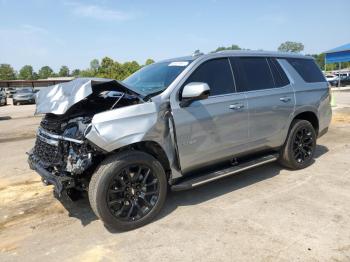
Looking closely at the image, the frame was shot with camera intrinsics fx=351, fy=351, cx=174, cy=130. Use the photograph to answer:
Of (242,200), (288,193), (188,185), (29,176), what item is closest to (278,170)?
(288,193)

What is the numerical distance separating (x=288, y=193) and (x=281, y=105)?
1.38 meters

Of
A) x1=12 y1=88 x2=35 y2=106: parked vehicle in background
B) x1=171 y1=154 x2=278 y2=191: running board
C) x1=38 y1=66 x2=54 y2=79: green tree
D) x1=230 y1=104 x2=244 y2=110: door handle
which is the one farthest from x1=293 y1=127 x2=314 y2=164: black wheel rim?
x1=38 y1=66 x2=54 y2=79: green tree

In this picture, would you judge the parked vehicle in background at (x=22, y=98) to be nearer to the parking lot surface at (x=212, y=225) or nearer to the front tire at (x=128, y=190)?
the parking lot surface at (x=212, y=225)

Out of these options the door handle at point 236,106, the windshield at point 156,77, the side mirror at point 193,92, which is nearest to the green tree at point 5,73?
the windshield at point 156,77

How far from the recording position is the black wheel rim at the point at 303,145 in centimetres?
595

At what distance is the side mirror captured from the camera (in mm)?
4121

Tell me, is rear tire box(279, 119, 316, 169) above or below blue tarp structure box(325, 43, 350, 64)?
below

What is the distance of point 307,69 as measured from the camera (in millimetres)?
6238

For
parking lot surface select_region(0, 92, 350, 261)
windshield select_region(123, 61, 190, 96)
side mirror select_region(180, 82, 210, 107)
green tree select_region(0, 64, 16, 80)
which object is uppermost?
green tree select_region(0, 64, 16, 80)

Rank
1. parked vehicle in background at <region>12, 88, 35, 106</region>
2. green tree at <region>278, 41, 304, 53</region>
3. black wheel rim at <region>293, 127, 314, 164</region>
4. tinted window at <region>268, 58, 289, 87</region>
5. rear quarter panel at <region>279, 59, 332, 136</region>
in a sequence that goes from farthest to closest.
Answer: green tree at <region>278, 41, 304, 53</region>
parked vehicle in background at <region>12, 88, 35, 106</region>
black wheel rim at <region>293, 127, 314, 164</region>
rear quarter panel at <region>279, 59, 332, 136</region>
tinted window at <region>268, 58, 289, 87</region>

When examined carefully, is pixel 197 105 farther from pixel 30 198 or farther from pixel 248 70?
pixel 30 198

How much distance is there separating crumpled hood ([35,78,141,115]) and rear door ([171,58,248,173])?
0.76 metres

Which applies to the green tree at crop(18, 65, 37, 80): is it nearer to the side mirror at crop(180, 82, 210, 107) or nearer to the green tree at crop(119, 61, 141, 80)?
the green tree at crop(119, 61, 141, 80)

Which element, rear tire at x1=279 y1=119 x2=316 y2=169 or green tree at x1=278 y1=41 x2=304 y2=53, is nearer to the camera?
rear tire at x1=279 y1=119 x2=316 y2=169
